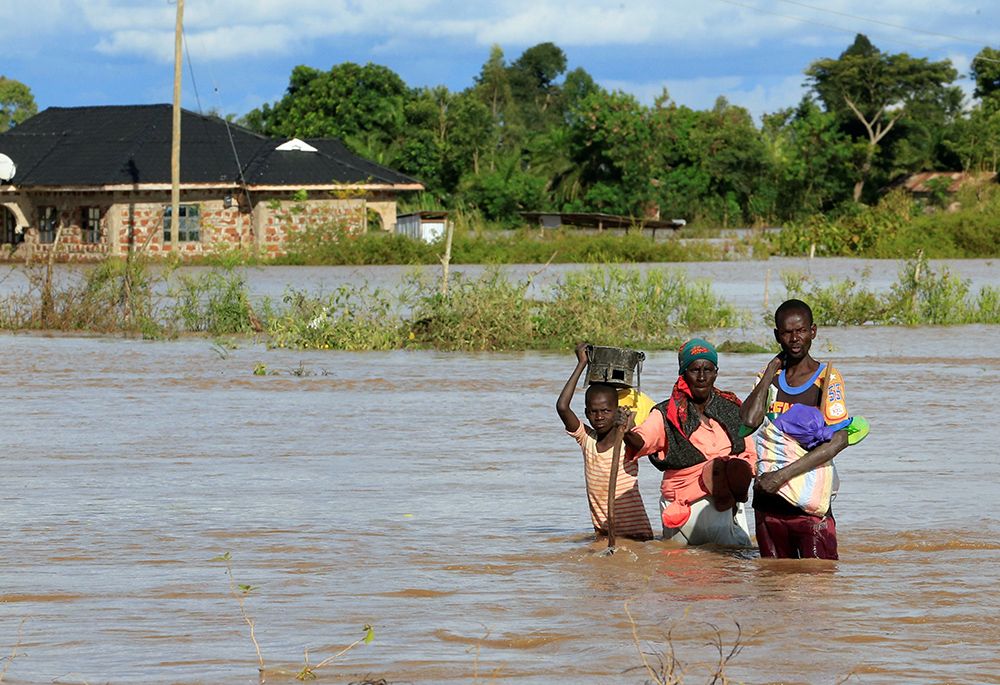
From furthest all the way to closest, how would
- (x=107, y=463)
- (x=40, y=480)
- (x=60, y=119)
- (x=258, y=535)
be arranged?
(x=60, y=119)
(x=107, y=463)
(x=40, y=480)
(x=258, y=535)

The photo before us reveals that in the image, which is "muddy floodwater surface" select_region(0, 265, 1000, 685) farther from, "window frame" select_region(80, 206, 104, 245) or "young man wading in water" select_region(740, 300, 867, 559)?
"window frame" select_region(80, 206, 104, 245)

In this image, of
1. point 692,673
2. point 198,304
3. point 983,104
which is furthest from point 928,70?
point 692,673

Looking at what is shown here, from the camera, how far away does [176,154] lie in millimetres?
37812

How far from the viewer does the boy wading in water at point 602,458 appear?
5.93 m

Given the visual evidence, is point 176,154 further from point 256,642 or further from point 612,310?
point 256,642

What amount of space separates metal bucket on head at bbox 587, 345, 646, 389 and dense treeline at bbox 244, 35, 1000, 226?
47.3 metres

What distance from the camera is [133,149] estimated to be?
136 feet

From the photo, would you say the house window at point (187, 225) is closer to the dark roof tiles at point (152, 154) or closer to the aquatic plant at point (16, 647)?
the dark roof tiles at point (152, 154)

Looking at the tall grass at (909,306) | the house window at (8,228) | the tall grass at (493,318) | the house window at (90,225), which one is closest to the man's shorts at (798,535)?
the tall grass at (493,318)

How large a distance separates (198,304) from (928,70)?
47144mm

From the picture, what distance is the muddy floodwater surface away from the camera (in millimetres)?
4695

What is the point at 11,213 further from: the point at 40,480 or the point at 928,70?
the point at 928,70

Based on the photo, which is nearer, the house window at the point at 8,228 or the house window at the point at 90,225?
the house window at the point at 90,225

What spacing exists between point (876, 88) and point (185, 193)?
34.9 meters
